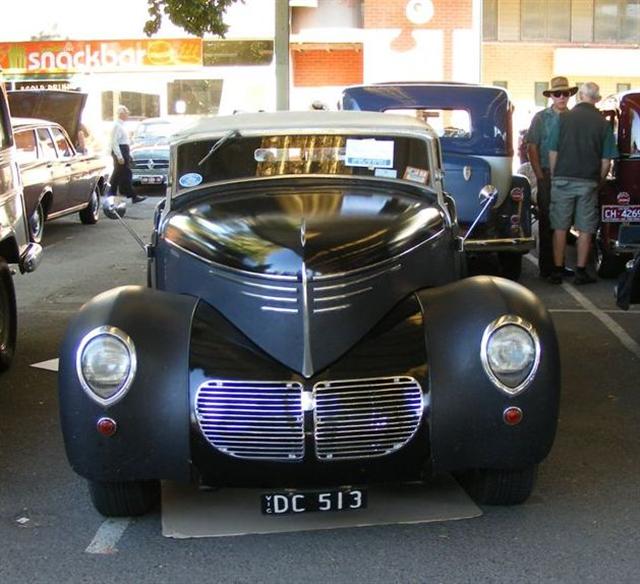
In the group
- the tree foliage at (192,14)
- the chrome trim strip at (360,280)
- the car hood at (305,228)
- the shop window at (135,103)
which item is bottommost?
the chrome trim strip at (360,280)

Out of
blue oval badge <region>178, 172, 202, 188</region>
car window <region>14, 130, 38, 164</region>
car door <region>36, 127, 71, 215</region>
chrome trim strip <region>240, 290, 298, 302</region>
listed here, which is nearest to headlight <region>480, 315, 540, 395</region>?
chrome trim strip <region>240, 290, 298, 302</region>

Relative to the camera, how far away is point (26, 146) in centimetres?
1341

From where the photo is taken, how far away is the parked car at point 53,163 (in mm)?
13242

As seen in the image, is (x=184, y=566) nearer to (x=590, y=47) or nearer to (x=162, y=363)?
(x=162, y=363)

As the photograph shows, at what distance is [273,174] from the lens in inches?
211

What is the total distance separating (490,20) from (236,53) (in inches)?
277

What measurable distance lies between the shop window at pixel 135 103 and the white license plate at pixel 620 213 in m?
19.8

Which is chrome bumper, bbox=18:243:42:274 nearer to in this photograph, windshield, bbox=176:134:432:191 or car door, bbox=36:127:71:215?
windshield, bbox=176:134:432:191

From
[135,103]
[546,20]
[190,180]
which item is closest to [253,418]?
[190,180]

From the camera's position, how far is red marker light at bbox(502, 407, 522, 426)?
4.01 m

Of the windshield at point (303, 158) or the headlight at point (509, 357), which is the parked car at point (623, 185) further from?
the headlight at point (509, 357)

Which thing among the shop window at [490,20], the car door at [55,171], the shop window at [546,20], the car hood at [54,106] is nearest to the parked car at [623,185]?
the car door at [55,171]

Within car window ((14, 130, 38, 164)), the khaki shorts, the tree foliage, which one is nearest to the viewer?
the khaki shorts

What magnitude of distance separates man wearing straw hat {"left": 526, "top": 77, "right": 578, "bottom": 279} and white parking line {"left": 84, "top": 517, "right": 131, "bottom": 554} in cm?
689
